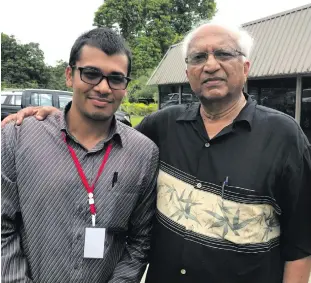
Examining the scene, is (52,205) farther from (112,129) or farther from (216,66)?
(216,66)

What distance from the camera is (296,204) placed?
6.06ft

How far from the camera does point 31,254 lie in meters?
1.77

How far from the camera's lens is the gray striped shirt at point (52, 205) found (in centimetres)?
175

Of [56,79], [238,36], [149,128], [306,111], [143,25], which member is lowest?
[56,79]

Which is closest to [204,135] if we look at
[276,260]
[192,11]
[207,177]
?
[207,177]

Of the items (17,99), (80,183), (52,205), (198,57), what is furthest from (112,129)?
(17,99)

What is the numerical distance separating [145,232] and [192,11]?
34.6 meters

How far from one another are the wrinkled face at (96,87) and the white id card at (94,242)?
0.56m

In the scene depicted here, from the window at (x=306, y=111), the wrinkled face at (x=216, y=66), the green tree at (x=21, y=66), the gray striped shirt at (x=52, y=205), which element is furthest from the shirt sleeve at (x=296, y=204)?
the green tree at (x=21, y=66)

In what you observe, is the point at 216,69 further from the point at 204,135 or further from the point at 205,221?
the point at 205,221

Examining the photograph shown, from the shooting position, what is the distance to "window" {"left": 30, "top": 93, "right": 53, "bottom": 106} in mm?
11596

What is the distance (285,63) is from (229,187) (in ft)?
28.9

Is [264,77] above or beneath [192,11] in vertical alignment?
beneath

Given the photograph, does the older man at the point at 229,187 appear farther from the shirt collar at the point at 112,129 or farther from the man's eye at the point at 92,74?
the man's eye at the point at 92,74
